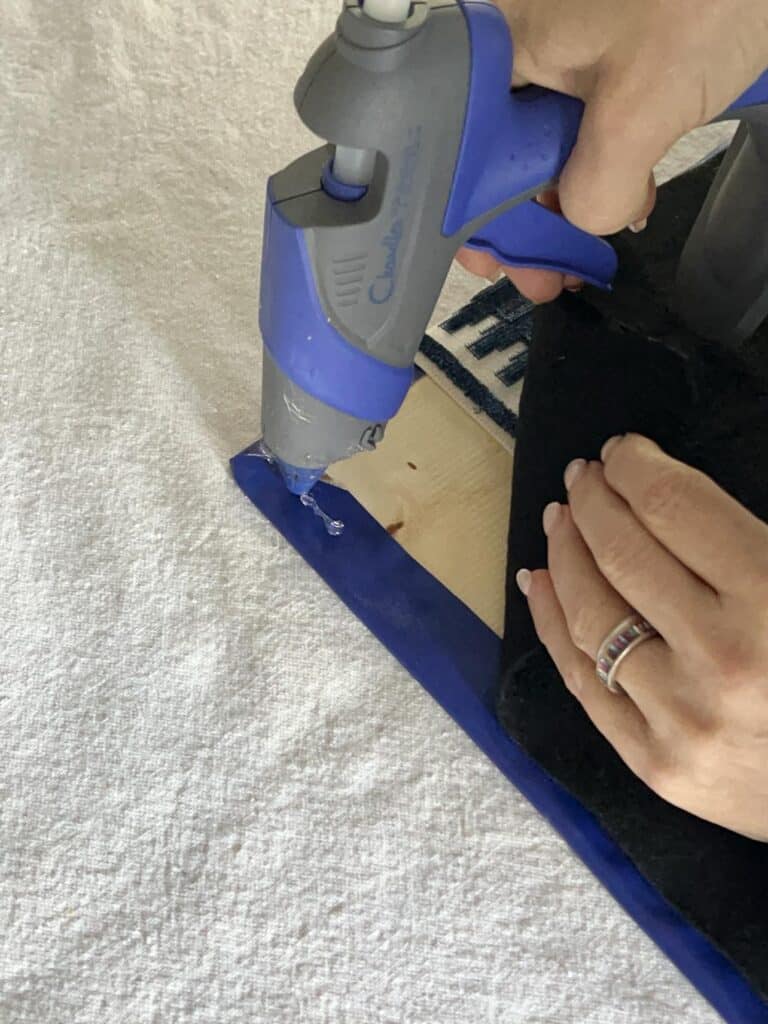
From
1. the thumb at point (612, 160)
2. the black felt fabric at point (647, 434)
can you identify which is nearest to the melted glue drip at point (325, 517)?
the black felt fabric at point (647, 434)

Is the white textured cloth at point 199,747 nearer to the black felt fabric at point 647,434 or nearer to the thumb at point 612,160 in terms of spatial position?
the black felt fabric at point 647,434

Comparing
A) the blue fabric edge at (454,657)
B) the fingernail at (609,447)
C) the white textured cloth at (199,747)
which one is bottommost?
the white textured cloth at (199,747)

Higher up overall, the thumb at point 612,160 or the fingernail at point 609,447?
the thumb at point 612,160

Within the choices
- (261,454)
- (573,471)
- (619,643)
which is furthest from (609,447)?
(261,454)

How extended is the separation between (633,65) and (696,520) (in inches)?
8.8

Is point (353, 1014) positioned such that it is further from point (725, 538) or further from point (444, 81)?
point (444, 81)

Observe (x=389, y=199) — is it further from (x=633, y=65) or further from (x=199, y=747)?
(x=199, y=747)

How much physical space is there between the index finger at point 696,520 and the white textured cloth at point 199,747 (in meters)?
0.19

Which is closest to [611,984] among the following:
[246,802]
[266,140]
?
[246,802]

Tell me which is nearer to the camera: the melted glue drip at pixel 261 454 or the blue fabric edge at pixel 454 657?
the blue fabric edge at pixel 454 657

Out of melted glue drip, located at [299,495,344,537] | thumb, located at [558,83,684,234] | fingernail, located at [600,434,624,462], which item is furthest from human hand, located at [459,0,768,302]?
melted glue drip, located at [299,495,344,537]

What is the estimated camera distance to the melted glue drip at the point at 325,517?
0.69 meters

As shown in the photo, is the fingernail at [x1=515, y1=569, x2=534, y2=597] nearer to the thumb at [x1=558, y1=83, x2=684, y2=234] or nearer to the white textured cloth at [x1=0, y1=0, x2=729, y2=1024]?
the white textured cloth at [x1=0, y1=0, x2=729, y2=1024]

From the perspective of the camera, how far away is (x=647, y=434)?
649 millimetres
